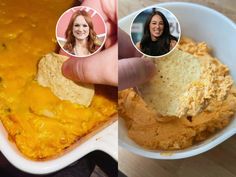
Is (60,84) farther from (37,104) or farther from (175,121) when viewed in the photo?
(175,121)

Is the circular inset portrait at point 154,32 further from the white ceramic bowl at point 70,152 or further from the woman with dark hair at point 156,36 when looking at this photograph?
the white ceramic bowl at point 70,152

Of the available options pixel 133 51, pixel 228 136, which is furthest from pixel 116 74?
pixel 228 136

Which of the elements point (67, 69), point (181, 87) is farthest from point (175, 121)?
point (67, 69)

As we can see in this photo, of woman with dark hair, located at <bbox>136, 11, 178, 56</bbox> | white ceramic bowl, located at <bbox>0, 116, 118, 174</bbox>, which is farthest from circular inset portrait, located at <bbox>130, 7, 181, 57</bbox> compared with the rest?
white ceramic bowl, located at <bbox>0, 116, 118, 174</bbox>

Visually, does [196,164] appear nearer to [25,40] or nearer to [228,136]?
[228,136]

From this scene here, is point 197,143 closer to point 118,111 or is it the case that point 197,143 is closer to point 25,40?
point 118,111

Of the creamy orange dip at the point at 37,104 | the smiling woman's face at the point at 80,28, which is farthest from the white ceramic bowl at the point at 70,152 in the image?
the smiling woman's face at the point at 80,28

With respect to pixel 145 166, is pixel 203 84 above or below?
above
